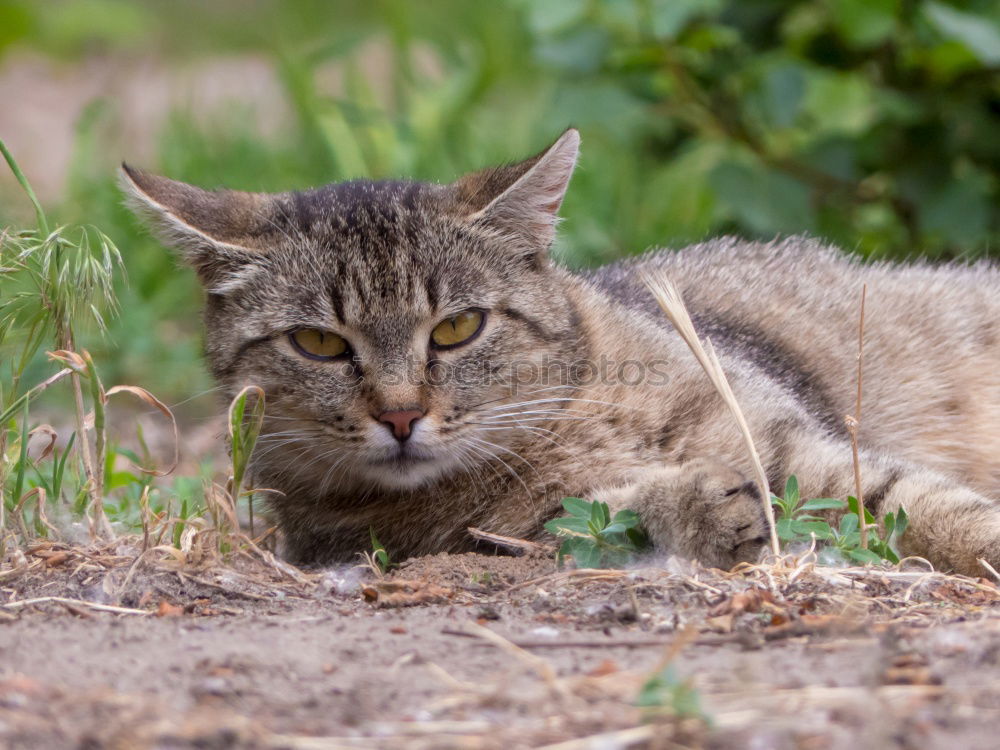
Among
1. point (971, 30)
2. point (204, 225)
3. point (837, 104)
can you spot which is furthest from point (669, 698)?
point (837, 104)

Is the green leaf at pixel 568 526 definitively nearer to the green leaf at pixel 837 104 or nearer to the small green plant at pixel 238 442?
the small green plant at pixel 238 442

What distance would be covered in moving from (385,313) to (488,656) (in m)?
1.35

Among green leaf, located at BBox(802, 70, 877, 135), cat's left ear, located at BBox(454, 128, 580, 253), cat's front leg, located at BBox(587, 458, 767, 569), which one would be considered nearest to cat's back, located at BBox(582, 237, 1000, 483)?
cat's left ear, located at BBox(454, 128, 580, 253)

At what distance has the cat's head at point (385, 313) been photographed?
10.2ft

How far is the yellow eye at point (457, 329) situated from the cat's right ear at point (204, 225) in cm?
57

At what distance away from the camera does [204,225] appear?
3320 mm

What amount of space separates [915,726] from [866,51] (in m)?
4.52

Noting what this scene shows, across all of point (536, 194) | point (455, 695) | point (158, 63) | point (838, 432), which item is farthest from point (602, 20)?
point (158, 63)

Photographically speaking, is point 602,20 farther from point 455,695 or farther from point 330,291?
point 455,695

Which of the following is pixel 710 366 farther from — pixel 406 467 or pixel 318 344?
pixel 318 344

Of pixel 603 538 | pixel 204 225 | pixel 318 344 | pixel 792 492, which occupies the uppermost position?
pixel 204 225

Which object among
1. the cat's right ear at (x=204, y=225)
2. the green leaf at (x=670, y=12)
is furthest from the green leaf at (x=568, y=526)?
the green leaf at (x=670, y=12)

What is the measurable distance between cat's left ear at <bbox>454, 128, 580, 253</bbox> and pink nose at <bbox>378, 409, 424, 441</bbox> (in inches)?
26.9

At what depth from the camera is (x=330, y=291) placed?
126 inches
